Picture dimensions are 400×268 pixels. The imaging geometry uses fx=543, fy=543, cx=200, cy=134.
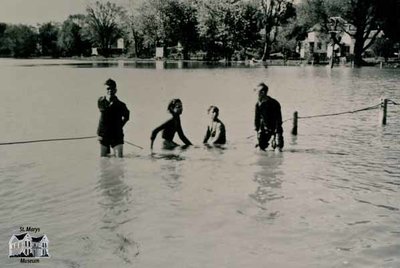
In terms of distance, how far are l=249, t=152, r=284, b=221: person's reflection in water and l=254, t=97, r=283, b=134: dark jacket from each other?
3.00 ft

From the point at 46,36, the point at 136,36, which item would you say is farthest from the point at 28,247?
the point at 136,36

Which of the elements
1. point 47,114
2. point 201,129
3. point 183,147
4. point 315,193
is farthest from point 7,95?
point 315,193

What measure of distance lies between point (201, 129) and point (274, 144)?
722 cm

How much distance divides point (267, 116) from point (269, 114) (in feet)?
0.23

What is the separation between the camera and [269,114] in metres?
13.0

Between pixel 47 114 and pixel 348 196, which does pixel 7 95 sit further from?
pixel 348 196

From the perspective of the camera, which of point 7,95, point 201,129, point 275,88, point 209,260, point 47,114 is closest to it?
point 209,260

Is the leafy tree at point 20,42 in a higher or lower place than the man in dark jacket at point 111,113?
higher

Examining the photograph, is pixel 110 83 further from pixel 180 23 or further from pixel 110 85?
pixel 180 23

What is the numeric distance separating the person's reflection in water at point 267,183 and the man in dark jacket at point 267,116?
540 millimetres

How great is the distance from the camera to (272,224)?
8711mm

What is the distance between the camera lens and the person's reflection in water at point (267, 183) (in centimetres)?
934

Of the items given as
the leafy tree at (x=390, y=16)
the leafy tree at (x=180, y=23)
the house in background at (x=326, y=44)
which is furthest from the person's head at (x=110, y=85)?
the leafy tree at (x=180, y=23)

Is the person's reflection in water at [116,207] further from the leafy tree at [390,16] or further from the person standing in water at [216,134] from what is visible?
the leafy tree at [390,16]
